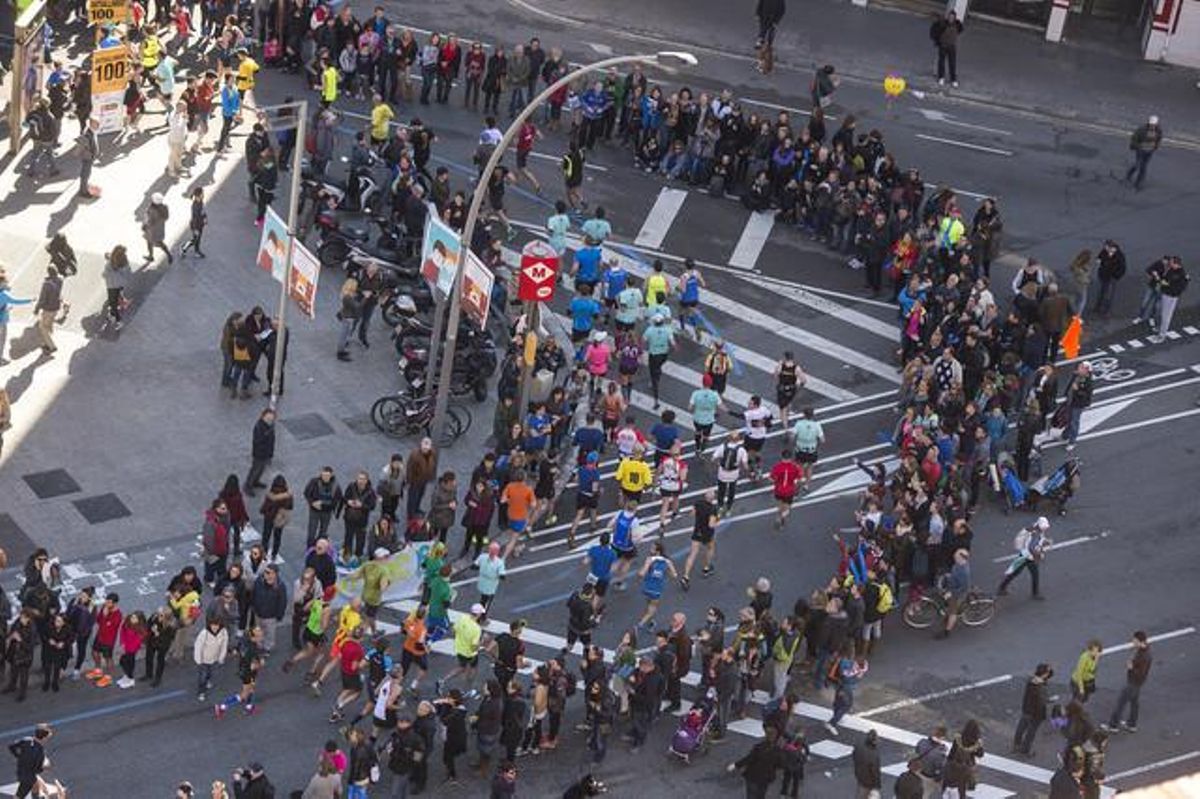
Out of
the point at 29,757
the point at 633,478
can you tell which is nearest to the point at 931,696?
the point at 633,478

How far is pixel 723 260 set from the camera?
51438 mm

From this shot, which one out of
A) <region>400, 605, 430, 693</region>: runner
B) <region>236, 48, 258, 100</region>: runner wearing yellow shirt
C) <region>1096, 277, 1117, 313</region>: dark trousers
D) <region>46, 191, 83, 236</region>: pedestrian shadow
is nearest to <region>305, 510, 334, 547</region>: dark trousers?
<region>400, 605, 430, 693</region>: runner

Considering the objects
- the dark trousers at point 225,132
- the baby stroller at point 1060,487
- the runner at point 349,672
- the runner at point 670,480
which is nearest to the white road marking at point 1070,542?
the baby stroller at point 1060,487

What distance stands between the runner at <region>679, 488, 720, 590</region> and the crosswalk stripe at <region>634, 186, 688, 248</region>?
37.8ft

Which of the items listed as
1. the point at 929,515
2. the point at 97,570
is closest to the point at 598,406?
the point at 929,515

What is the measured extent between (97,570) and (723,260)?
1691cm

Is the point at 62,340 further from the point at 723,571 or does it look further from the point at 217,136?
the point at 723,571

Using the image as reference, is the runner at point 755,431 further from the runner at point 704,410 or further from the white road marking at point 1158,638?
the white road marking at point 1158,638

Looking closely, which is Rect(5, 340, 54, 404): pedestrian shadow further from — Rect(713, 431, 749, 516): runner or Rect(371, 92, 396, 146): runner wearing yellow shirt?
Rect(713, 431, 749, 516): runner

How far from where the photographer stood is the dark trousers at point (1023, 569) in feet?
133

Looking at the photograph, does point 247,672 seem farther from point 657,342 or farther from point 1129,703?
point 1129,703

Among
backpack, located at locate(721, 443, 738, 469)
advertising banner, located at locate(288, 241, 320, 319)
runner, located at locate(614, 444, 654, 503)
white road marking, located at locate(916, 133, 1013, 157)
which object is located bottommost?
runner, located at locate(614, 444, 654, 503)

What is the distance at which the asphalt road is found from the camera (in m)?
36.3

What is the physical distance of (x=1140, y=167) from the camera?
5612 cm
